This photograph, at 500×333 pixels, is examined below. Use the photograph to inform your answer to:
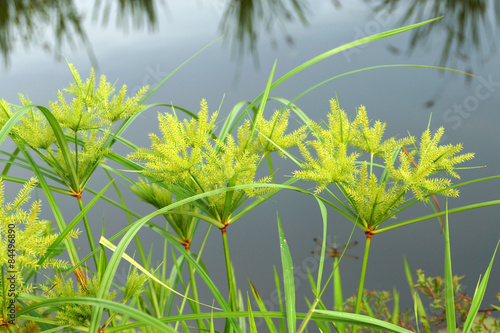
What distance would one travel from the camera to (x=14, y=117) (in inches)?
25.4

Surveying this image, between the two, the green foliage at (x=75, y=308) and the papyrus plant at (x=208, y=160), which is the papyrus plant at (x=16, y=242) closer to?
the green foliage at (x=75, y=308)

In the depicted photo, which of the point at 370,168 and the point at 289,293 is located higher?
→ the point at 370,168

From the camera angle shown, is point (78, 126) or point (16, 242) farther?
point (78, 126)

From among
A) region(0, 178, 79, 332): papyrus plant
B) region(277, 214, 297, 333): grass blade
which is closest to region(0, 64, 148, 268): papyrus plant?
region(0, 178, 79, 332): papyrus plant

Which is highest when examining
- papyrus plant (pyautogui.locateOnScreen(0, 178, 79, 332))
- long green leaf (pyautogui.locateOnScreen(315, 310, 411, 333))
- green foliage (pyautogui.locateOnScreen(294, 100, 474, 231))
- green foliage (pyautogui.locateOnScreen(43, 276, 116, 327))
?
green foliage (pyautogui.locateOnScreen(294, 100, 474, 231))

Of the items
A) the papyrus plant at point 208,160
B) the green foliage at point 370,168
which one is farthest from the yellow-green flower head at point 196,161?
the green foliage at point 370,168

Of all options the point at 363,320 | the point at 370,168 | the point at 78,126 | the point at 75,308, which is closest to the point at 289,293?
the point at 363,320

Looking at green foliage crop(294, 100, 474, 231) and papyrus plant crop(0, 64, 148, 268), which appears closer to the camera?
green foliage crop(294, 100, 474, 231)

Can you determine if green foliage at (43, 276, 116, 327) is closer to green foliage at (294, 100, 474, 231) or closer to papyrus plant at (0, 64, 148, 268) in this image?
papyrus plant at (0, 64, 148, 268)

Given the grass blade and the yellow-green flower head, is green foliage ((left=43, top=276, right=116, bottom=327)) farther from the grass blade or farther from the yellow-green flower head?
the grass blade

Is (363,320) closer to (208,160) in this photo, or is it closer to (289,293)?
(289,293)

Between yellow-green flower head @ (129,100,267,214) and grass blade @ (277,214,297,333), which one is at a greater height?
yellow-green flower head @ (129,100,267,214)

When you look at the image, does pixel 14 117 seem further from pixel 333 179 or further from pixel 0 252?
pixel 333 179

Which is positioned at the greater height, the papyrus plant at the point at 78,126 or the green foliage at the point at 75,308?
the papyrus plant at the point at 78,126
